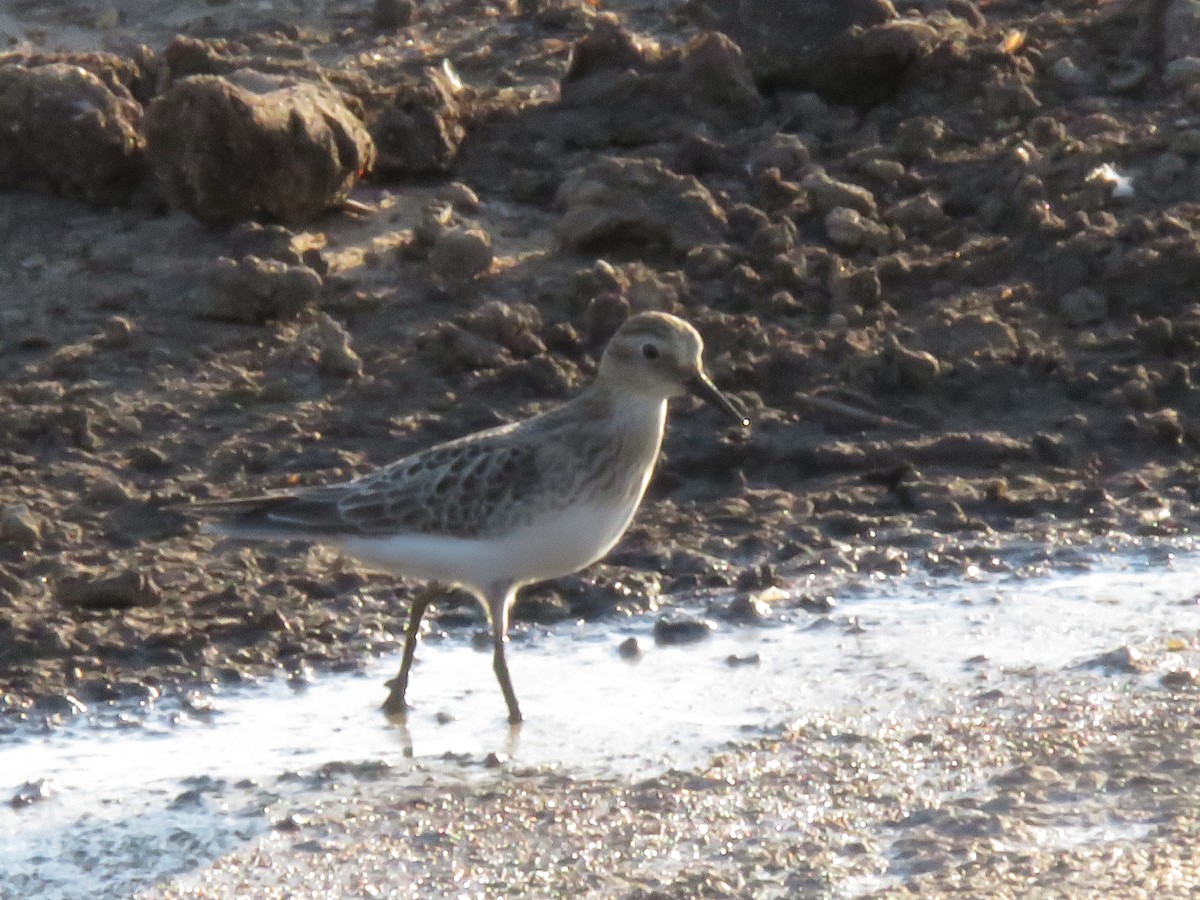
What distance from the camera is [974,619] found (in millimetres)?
8117

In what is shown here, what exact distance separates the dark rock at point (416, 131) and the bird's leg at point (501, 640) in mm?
3436

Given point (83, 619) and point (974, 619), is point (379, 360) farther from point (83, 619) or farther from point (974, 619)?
point (974, 619)

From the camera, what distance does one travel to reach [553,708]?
291 inches

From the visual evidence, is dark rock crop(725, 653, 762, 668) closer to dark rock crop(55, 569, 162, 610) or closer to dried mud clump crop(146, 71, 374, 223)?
dark rock crop(55, 569, 162, 610)

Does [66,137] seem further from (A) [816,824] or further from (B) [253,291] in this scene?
(A) [816,824]

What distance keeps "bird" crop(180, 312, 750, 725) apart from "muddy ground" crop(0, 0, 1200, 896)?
0.48m

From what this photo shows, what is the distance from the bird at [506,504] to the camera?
7359 millimetres

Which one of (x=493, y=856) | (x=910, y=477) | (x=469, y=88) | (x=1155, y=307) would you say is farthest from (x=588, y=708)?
(x=469, y=88)

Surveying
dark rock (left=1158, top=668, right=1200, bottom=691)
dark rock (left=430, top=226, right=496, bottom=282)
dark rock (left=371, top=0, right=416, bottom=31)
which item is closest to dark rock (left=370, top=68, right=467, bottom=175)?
dark rock (left=430, top=226, right=496, bottom=282)

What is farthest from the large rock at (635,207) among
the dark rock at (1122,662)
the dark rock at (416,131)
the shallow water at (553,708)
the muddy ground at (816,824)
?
the muddy ground at (816,824)

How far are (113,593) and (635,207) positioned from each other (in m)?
3.18

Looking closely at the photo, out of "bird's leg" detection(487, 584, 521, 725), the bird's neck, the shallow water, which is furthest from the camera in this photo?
the bird's neck

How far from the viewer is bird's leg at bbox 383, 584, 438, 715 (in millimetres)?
7285

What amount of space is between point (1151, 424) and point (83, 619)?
409cm
